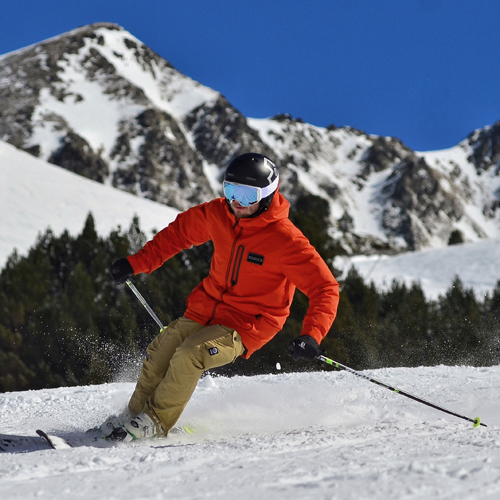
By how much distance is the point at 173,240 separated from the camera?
4461 millimetres

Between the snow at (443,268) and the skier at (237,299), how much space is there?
20.8 metres

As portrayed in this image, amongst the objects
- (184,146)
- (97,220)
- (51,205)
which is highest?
(184,146)

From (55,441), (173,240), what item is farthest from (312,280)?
(55,441)

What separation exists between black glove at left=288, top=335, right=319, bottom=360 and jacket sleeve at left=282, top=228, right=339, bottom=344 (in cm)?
23

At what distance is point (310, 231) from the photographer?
16547mm

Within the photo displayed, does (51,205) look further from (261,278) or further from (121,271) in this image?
(261,278)

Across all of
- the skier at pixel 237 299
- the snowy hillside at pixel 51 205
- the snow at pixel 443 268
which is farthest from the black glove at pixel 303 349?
the snowy hillside at pixel 51 205

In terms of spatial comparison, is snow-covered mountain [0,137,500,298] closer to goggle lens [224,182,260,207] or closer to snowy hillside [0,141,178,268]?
snowy hillside [0,141,178,268]

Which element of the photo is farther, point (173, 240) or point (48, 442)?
point (173, 240)

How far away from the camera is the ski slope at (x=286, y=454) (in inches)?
73.3

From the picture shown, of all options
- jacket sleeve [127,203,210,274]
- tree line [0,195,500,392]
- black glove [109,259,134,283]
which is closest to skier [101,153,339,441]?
jacket sleeve [127,203,210,274]

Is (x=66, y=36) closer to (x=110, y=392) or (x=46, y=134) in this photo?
(x=46, y=134)

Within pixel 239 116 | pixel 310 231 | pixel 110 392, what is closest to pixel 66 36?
pixel 239 116

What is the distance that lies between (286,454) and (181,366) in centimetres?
121
